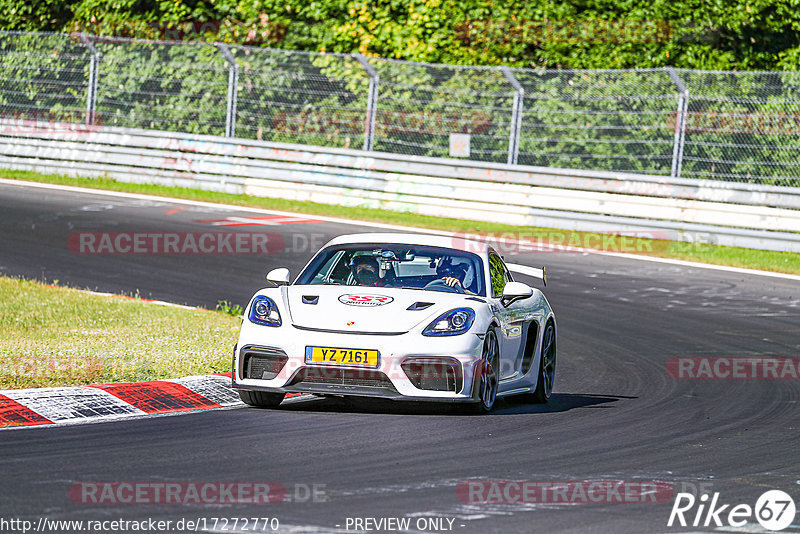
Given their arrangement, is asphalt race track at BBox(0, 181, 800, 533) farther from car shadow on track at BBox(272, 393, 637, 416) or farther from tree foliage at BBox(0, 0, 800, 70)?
tree foliage at BBox(0, 0, 800, 70)

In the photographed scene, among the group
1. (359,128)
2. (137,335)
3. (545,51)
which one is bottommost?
(137,335)

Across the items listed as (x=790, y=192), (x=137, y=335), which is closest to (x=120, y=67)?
(x=790, y=192)

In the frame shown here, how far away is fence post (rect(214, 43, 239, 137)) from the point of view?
23.9m

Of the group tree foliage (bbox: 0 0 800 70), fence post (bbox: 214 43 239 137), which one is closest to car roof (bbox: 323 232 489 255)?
fence post (bbox: 214 43 239 137)

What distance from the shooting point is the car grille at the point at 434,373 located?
8.64 metres

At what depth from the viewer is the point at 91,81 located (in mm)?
24828

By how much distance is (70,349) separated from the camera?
34.2 ft

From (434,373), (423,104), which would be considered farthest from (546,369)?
Answer: (423,104)

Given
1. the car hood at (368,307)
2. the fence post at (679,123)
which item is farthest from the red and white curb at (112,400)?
the fence post at (679,123)

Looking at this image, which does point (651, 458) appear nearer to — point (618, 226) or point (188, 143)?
point (618, 226)

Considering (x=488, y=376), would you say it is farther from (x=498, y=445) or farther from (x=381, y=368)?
(x=498, y=445)

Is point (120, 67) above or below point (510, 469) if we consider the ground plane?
above

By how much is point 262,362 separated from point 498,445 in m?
1.82

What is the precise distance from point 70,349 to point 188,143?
14.3 metres
